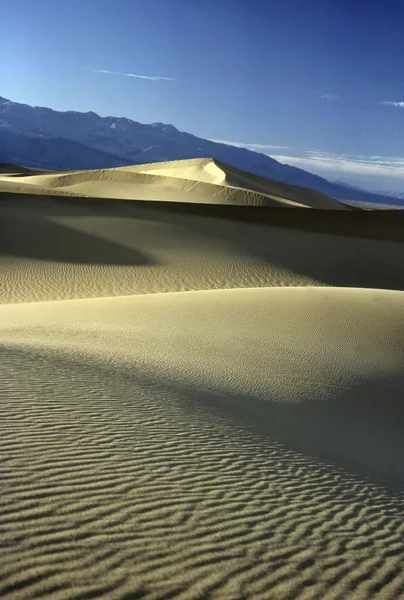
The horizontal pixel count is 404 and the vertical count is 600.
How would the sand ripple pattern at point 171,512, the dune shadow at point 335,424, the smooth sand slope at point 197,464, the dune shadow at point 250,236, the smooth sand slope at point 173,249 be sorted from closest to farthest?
the sand ripple pattern at point 171,512 < the smooth sand slope at point 197,464 < the dune shadow at point 335,424 < the smooth sand slope at point 173,249 < the dune shadow at point 250,236

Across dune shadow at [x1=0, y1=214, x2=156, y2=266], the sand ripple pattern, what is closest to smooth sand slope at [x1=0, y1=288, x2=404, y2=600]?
the sand ripple pattern

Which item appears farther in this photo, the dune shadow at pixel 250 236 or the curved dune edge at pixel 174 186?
the curved dune edge at pixel 174 186

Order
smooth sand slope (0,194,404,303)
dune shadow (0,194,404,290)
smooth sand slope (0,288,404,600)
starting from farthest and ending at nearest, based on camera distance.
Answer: dune shadow (0,194,404,290)
smooth sand slope (0,194,404,303)
smooth sand slope (0,288,404,600)

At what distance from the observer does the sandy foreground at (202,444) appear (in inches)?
119

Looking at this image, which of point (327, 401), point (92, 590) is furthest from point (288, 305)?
point (92, 590)

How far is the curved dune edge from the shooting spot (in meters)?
42.2

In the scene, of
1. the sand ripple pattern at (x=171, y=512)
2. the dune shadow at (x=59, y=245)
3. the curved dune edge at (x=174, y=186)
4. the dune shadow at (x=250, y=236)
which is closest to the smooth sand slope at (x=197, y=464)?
the sand ripple pattern at (x=171, y=512)

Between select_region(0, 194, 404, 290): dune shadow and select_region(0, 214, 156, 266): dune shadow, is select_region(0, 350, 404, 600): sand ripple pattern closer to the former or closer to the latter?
select_region(0, 194, 404, 290): dune shadow

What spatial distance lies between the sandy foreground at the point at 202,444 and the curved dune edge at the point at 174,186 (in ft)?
80.8

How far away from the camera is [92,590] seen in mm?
2670

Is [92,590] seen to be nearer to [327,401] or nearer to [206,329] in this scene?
[327,401]

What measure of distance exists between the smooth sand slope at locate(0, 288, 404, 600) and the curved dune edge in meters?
27.0

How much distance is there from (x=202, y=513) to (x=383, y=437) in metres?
4.00

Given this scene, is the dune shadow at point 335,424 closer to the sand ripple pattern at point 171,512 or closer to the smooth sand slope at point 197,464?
the smooth sand slope at point 197,464
